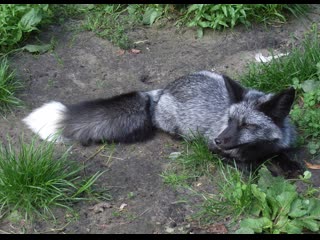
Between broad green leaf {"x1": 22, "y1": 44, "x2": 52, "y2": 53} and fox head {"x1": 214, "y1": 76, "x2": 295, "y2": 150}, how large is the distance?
260 centimetres

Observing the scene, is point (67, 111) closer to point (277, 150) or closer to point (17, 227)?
point (17, 227)

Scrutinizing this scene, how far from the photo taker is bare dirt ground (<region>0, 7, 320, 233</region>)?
463 centimetres

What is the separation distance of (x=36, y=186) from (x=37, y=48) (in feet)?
8.67

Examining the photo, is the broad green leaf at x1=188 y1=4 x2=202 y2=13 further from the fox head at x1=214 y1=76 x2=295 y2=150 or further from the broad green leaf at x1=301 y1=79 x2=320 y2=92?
the fox head at x1=214 y1=76 x2=295 y2=150

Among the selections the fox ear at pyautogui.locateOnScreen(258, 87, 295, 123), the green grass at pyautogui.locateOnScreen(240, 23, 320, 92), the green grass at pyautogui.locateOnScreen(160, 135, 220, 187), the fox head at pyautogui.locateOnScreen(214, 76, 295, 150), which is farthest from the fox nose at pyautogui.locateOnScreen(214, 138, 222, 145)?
the green grass at pyautogui.locateOnScreen(240, 23, 320, 92)

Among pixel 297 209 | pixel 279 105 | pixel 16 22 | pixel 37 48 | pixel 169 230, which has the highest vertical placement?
pixel 16 22

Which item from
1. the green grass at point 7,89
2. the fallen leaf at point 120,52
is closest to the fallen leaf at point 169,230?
the green grass at point 7,89

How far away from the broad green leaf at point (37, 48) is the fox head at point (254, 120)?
8.52ft

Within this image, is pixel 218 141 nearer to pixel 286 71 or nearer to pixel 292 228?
pixel 292 228

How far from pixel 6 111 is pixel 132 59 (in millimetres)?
1639

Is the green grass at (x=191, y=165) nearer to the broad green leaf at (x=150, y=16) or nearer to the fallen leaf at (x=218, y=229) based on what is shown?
the fallen leaf at (x=218, y=229)

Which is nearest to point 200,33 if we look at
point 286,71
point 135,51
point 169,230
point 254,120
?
point 135,51

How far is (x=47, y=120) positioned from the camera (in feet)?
18.4
